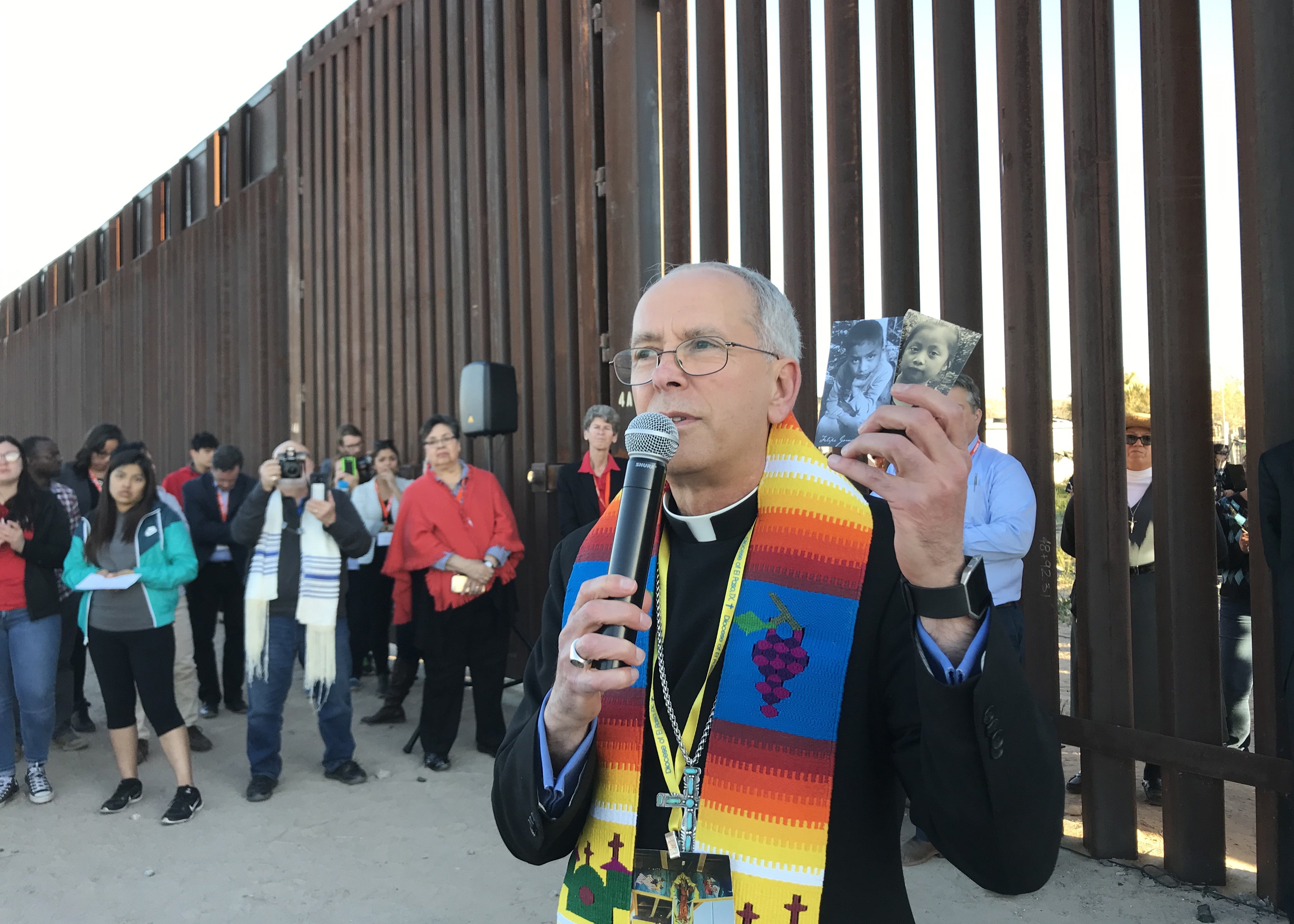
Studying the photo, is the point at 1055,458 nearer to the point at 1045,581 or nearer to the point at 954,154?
the point at 1045,581

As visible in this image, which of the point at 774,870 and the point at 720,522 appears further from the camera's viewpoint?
the point at 720,522

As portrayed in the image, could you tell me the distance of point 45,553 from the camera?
5090 millimetres

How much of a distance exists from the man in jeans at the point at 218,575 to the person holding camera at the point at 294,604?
144 cm

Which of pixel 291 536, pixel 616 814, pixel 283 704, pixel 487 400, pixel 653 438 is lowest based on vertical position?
pixel 283 704

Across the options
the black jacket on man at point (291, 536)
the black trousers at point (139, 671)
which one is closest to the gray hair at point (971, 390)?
the black jacket on man at point (291, 536)

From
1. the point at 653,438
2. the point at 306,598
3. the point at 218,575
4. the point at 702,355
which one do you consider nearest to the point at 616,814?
the point at 653,438

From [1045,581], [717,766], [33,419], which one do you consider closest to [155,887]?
[717,766]

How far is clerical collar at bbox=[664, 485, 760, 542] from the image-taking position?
5.67ft

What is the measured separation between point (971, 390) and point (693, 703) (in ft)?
8.60

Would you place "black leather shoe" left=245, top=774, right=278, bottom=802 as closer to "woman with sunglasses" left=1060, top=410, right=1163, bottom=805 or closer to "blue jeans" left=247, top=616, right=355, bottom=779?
"blue jeans" left=247, top=616, right=355, bottom=779

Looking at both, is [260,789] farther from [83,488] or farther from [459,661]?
[83,488]

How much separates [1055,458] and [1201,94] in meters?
1.60

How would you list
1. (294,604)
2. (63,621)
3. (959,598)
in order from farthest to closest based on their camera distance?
(63,621)
(294,604)
(959,598)

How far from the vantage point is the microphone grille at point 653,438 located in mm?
1459
